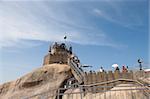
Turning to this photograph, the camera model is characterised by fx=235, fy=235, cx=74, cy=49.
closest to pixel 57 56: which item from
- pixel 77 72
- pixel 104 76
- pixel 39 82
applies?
pixel 39 82

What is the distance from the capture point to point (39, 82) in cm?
2858

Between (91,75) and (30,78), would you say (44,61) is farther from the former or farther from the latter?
(91,75)

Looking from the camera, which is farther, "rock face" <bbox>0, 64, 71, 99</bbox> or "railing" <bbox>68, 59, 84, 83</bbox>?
"rock face" <bbox>0, 64, 71, 99</bbox>

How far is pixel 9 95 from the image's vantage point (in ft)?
101

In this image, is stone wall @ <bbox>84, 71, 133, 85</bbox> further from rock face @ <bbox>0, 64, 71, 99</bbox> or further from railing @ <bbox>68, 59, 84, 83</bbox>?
rock face @ <bbox>0, 64, 71, 99</bbox>

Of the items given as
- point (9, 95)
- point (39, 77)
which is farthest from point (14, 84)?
point (39, 77)

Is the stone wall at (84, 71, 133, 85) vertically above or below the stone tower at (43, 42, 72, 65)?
below

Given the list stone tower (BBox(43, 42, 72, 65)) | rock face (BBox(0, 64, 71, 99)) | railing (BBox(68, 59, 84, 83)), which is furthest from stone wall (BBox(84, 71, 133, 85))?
stone tower (BBox(43, 42, 72, 65))

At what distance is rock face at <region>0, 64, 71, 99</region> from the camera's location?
88.0 feet

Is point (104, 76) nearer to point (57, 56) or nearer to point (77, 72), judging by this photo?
point (77, 72)

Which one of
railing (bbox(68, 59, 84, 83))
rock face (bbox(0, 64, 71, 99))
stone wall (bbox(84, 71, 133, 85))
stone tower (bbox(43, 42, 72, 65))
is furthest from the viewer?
stone tower (bbox(43, 42, 72, 65))

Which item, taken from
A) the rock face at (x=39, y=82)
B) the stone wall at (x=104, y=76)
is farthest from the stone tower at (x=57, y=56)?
the stone wall at (x=104, y=76)

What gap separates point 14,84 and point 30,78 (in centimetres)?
348

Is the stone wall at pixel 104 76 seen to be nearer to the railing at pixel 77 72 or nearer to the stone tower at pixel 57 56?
the railing at pixel 77 72
